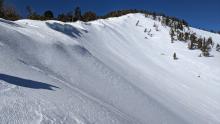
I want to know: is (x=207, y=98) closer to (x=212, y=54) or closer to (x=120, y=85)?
(x=120, y=85)

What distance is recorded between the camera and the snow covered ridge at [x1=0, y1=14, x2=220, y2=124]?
16.9 feet

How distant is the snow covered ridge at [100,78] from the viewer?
16.9 ft

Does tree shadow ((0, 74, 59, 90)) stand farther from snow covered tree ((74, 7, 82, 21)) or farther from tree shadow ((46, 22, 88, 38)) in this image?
snow covered tree ((74, 7, 82, 21))

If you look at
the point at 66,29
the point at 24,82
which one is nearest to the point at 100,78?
the point at 24,82

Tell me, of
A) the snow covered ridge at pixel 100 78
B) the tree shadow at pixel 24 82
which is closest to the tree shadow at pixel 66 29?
the snow covered ridge at pixel 100 78

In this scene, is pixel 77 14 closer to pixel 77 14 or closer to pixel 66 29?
pixel 77 14

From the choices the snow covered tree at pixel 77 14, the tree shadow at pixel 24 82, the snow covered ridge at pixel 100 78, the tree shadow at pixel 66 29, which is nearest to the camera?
the snow covered ridge at pixel 100 78

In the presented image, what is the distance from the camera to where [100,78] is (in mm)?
9523

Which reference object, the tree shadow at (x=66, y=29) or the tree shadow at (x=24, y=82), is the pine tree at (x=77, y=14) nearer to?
the tree shadow at (x=66, y=29)

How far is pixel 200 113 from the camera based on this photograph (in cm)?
1162

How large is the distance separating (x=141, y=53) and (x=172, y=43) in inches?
152

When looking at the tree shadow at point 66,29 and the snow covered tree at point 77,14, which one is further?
the snow covered tree at point 77,14

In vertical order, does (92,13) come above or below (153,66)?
above

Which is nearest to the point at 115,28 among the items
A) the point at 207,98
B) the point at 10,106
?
the point at 207,98
